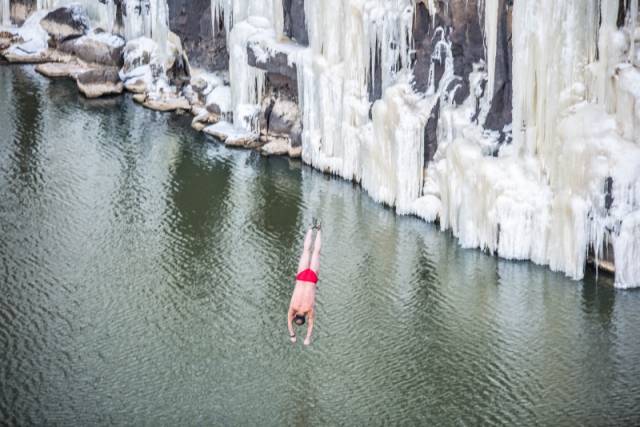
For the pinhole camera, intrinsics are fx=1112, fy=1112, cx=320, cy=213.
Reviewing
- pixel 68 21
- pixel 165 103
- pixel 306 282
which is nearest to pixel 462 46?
pixel 306 282

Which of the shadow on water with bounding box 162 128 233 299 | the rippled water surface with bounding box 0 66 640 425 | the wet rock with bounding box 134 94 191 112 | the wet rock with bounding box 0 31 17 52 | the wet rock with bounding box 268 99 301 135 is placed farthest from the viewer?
the wet rock with bounding box 0 31 17 52

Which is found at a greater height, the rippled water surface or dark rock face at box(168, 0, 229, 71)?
dark rock face at box(168, 0, 229, 71)

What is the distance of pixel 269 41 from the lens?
43.3 meters

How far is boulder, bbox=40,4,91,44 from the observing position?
57656 mm

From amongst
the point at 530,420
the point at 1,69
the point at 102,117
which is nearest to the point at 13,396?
the point at 530,420

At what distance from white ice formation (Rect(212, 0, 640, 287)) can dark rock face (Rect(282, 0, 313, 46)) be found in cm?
135

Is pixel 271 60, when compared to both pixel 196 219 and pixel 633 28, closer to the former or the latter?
pixel 196 219

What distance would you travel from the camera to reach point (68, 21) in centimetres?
5775

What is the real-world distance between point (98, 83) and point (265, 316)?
26.2 metres

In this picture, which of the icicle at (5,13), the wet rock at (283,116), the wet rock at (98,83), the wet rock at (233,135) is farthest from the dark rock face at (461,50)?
the icicle at (5,13)

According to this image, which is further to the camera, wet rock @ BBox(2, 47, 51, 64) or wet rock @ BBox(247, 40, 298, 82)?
wet rock @ BBox(2, 47, 51, 64)

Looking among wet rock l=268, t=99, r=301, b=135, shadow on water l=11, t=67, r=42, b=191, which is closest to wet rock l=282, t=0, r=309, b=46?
wet rock l=268, t=99, r=301, b=135

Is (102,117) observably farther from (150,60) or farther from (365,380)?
(365,380)

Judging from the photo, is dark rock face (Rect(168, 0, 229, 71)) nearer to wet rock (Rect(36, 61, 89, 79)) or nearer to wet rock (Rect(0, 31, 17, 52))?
wet rock (Rect(36, 61, 89, 79))
